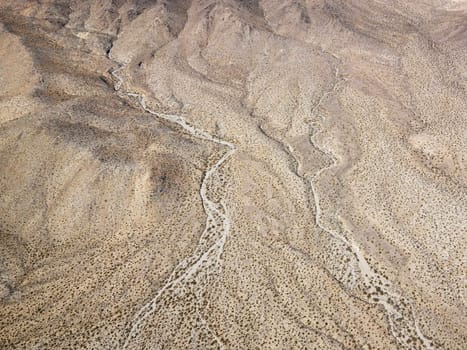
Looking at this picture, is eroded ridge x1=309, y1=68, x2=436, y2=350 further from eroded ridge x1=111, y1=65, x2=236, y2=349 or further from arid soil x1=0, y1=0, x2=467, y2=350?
eroded ridge x1=111, y1=65, x2=236, y2=349

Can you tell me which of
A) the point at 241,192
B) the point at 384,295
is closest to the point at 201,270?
the point at 241,192

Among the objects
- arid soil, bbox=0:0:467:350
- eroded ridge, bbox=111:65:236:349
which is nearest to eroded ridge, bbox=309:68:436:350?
arid soil, bbox=0:0:467:350

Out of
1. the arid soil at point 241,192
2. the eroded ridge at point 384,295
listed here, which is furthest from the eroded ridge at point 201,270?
the eroded ridge at point 384,295

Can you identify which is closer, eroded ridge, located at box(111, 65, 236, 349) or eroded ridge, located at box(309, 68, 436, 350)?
eroded ridge, located at box(309, 68, 436, 350)

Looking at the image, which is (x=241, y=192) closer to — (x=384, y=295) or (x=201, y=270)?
(x=201, y=270)

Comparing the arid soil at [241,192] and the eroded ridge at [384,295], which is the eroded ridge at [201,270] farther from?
the eroded ridge at [384,295]

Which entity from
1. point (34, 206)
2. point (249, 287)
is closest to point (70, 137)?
point (34, 206)

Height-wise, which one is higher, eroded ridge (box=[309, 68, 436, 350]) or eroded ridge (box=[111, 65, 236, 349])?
eroded ridge (box=[309, 68, 436, 350])
